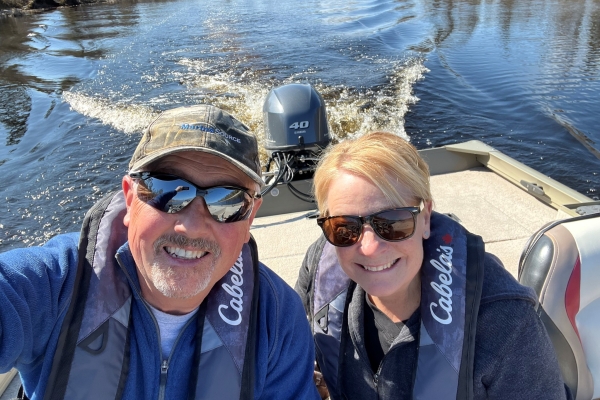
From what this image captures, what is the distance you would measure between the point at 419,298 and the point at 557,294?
547 mm

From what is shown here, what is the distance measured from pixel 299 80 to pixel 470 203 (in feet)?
21.3

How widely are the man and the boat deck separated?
1.42 m

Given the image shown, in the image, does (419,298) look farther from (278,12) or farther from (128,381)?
(278,12)

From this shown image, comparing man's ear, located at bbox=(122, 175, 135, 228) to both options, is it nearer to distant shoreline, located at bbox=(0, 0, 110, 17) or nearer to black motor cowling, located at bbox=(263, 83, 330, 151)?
black motor cowling, located at bbox=(263, 83, 330, 151)

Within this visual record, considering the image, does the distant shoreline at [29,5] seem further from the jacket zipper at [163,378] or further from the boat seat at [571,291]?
the boat seat at [571,291]

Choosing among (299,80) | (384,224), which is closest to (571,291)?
(384,224)

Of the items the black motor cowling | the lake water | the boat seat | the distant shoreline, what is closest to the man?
the boat seat

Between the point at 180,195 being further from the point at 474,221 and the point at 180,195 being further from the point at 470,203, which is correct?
the point at 470,203

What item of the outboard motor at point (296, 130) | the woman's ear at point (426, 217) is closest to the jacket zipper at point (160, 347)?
the woman's ear at point (426, 217)

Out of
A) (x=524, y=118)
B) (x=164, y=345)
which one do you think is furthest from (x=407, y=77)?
(x=164, y=345)

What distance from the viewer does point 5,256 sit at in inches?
50.6

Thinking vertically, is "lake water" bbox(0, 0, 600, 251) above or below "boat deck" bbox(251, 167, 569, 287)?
below

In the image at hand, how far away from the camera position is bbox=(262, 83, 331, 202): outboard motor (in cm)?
415

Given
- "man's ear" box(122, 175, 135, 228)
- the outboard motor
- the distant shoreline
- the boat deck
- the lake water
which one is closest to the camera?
"man's ear" box(122, 175, 135, 228)
